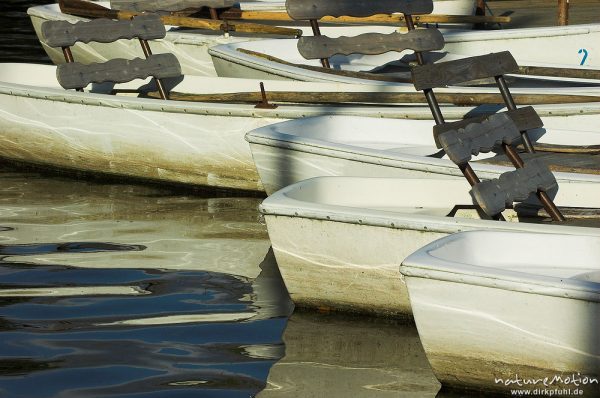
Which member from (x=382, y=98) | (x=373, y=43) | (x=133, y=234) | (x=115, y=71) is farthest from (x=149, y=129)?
(x=373, y=43)

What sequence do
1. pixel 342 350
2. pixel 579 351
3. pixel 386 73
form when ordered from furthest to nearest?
pixel 386 73 → pixel 342 350 → pixel 579 351

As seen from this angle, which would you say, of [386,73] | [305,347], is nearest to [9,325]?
[305,347]

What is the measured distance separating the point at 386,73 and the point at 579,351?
6.47 meters

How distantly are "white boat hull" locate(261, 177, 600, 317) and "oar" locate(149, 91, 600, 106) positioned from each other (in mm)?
2197

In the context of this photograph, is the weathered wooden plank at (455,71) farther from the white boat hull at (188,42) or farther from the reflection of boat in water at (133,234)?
the white boat hull at (188,42)

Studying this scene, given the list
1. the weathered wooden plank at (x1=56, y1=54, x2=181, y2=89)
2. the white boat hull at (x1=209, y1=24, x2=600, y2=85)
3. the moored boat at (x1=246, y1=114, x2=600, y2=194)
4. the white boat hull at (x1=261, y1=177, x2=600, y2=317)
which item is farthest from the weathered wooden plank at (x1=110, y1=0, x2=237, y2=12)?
the white boat hull at (x1=261, y1=177, x2=600, y2=317)

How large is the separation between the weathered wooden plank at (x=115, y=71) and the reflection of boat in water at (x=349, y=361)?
159 inches

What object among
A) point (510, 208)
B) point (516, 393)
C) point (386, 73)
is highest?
point (386, 73)

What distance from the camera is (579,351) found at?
5.53 metres

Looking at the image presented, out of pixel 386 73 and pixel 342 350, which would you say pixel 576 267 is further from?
pixel 386 73

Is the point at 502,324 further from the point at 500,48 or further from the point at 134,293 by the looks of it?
the point at 500,48

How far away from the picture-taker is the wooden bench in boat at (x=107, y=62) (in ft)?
34.5

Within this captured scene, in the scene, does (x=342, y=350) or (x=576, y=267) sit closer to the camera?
(x=576, y=267)

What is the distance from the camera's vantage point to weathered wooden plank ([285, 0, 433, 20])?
10.3 metres
